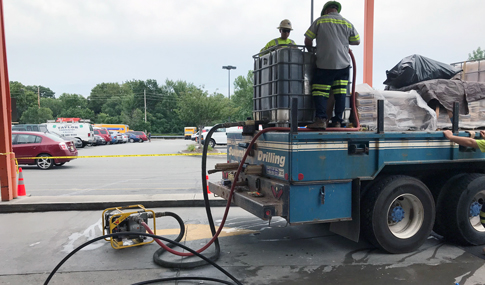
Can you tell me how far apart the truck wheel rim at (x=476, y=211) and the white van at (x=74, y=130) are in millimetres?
29393

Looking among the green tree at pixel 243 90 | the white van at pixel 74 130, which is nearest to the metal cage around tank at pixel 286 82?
the white van at pixel 74 130

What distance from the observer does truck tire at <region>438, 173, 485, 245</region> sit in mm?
4863

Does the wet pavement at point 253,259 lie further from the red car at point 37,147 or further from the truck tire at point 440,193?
the red car at point 37,147

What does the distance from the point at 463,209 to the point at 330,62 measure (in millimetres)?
2721

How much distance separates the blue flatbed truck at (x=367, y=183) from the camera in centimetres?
406

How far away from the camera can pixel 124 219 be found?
15.6 feet

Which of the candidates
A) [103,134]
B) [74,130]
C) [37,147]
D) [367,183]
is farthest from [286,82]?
[103,134]

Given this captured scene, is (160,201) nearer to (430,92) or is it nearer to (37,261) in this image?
(37,261)

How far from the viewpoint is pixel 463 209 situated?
4.86 metres

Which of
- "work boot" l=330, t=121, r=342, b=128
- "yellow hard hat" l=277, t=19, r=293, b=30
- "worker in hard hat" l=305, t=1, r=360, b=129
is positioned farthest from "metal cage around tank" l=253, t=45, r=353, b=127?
"yellow hard hat" l=277, t=19, r=293, b=30

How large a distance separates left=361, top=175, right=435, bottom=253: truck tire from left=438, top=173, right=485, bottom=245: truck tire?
38 cm

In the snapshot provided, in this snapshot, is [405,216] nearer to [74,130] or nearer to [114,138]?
[74,130]

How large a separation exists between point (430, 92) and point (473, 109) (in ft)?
2.93

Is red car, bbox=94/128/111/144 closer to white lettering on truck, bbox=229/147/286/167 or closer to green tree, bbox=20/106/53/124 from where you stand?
green tree, bbox=20/106/53/124
